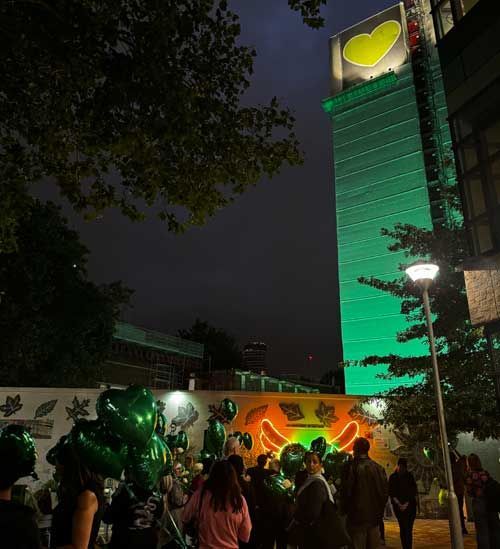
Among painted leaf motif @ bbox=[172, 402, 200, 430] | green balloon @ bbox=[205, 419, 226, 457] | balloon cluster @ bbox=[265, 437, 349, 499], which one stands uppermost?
painted leaf motif @ bbox=[172, 402, 200, 430]

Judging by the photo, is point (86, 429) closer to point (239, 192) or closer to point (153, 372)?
point (239, 192)

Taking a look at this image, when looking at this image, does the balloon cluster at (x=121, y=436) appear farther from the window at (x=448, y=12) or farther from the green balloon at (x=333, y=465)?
the window at (x=448, y=12)

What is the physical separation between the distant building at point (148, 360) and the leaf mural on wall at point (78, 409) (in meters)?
13.4

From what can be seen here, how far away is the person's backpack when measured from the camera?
5.75m

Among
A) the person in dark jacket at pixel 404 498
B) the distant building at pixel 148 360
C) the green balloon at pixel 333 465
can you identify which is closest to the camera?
the person in dark jacket at pixel 404 498

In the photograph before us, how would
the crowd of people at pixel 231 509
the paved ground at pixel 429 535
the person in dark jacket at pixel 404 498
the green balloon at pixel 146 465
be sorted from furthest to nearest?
the paved ground at pixel 429 535 < the person in dark jacket at pixel 404 498 < the green balloon at pixel 146 465 < the crowd of people at pixel 231 509

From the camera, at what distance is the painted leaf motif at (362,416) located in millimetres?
13047

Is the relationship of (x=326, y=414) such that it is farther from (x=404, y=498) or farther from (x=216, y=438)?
(x=404, y=498)

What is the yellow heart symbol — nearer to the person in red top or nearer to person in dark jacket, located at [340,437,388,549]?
person in dark jacket, located at [340,437,388,549]

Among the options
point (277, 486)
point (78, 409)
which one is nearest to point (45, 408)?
point (78, 409)

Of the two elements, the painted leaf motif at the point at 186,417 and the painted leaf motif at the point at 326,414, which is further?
the painted leaf motif at the point at 326,414

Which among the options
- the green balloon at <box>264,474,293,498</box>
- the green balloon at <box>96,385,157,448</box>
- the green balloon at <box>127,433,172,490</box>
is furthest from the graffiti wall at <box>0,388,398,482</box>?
the green balloon at <box>96,385,157,448</box>

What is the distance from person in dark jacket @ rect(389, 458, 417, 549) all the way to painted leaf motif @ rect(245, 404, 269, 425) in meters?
6.31

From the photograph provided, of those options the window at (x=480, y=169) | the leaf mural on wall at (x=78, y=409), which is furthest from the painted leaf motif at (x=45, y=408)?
the window at (x=480, y=169)
